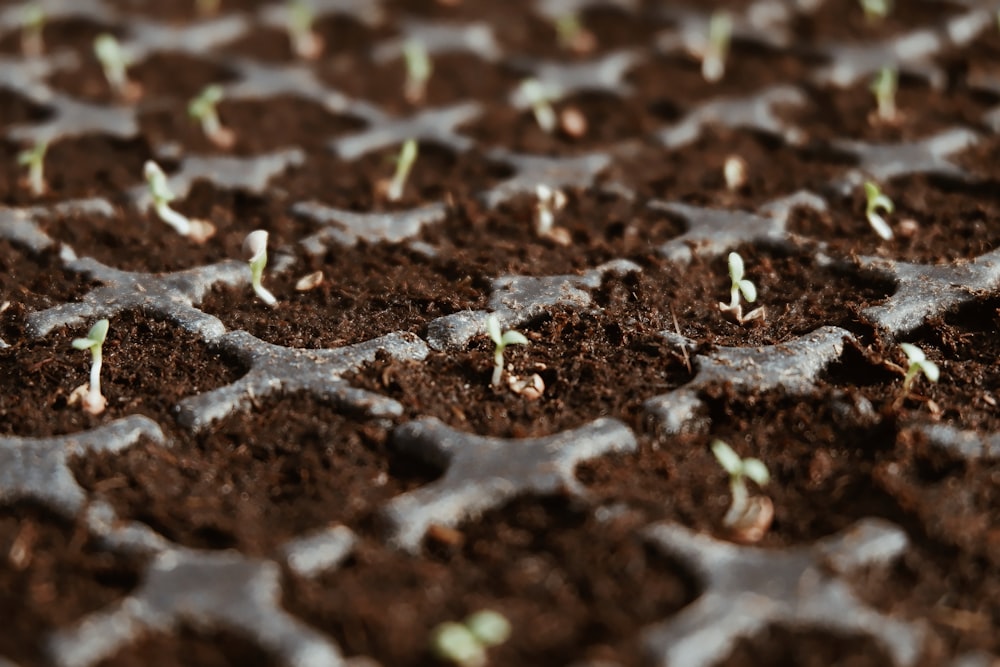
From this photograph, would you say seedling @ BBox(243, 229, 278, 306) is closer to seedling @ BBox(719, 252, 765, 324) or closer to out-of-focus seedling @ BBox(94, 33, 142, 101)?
seedling @ BBox(719, 252, 765, 324)

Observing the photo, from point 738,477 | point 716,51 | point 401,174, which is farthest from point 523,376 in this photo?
point 716,51

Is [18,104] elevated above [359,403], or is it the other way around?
[359,403]

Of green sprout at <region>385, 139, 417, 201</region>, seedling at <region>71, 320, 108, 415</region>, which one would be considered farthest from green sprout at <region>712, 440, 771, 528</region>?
green sprout at <region>385, 139, 417, 201</region>

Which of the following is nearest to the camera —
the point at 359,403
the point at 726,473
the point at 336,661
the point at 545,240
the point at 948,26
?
the point at 336,661

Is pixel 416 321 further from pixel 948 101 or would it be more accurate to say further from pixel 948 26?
pixel 948 26

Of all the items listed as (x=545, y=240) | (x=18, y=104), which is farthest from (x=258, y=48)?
(x=545, y=240)

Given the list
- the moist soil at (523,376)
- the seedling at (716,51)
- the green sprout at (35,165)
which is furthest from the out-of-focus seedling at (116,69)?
the seedling at (716,51)

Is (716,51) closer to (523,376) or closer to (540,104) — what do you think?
(540,104)

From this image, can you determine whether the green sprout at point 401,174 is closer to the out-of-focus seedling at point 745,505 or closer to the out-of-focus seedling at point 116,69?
the out-of-focus seedling at point 116,69
